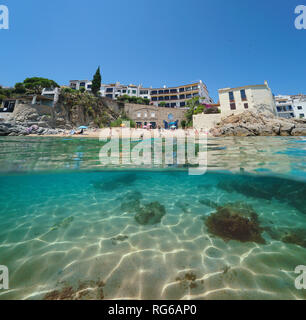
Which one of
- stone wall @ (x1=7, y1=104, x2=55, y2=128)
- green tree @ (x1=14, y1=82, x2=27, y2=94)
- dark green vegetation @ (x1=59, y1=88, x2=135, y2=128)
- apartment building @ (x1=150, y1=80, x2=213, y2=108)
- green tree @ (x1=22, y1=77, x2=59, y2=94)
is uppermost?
apartment building @ (x1=150, y1=80, x2=213, y2=108)

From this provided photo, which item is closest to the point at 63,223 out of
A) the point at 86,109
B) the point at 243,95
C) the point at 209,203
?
the point at 209,203

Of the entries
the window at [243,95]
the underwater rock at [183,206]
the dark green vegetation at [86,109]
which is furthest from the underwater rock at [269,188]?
the window at [243,95]

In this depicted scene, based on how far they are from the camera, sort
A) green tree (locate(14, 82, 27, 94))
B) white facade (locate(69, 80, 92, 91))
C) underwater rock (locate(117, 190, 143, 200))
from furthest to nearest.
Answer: white facade (locate(69, 80, 92, 91)) → green tree (locate(14, 82, 27, 94)) → underwater rock (locate(117, 190, 143, 200))

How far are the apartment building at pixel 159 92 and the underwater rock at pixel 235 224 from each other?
6665 cm

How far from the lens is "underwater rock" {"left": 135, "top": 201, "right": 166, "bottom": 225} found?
452 centimetres

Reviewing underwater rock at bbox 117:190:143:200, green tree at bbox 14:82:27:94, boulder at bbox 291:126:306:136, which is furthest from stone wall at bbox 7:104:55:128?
boulder at bbox 291:126:306:136

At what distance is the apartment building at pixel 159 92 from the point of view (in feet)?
221

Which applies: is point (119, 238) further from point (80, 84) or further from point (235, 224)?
point (80, 84)

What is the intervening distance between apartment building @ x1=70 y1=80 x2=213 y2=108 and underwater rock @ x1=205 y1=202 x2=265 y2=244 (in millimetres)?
66646

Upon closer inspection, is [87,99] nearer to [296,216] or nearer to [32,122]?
[32,122]

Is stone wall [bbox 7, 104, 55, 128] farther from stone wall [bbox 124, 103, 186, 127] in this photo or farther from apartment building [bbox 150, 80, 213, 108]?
apartment building [bbox 150, 80, 213, 108]
